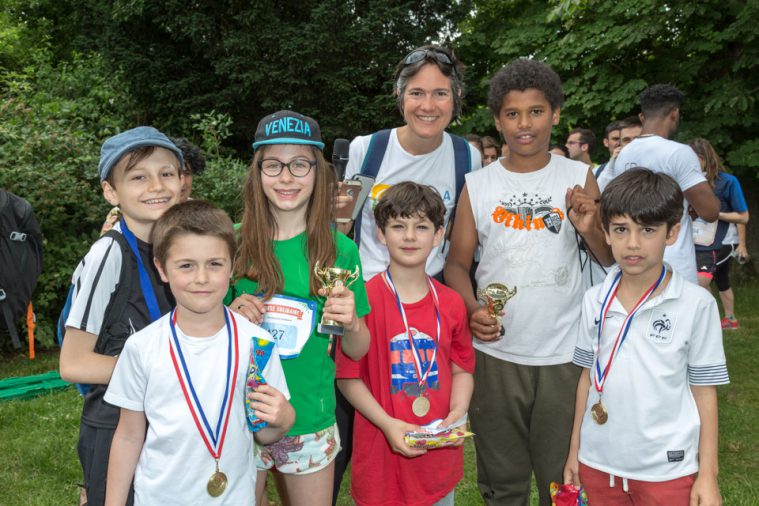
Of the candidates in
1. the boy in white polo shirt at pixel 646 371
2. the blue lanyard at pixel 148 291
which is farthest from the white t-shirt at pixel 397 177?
the blue lanyard at pixel 148 291

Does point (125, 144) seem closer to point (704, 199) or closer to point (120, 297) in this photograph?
point (120, 297)

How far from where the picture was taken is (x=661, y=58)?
12.3 m

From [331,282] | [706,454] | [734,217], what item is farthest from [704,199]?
[734,217]

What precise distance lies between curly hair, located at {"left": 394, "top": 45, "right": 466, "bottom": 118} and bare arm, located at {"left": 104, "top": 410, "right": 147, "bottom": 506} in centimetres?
201

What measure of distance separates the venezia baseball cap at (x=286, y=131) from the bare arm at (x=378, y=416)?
3.57 ft

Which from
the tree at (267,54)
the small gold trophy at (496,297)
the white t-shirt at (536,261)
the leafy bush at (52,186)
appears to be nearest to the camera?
the small gold trophy at (496,297)

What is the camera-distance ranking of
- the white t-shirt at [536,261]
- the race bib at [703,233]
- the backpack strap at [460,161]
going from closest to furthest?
the white t-shirt at [536,261]
the backpack strap at [460,161]
the race bib at [703,233]

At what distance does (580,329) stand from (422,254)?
774mm

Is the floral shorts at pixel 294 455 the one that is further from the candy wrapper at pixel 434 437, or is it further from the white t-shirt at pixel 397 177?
the white t-shirt at pixel 397 177

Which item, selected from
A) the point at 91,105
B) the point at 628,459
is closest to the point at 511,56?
the point at 91,105

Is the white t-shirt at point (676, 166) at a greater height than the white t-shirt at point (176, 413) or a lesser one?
greater

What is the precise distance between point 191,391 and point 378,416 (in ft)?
2.80

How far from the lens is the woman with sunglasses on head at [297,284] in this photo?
8.66 ft

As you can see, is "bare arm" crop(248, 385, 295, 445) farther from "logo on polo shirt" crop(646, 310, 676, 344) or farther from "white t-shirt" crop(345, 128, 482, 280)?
"logo on polo shirt" crop(646, 310, 676, 344)
